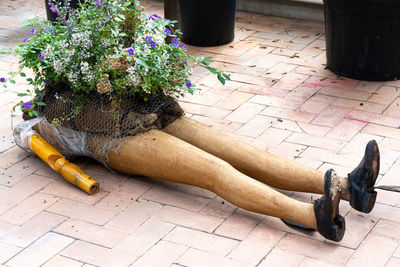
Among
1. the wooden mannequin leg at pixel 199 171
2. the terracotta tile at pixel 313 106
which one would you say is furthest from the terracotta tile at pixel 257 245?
the terracotta tile at pixel 313 106

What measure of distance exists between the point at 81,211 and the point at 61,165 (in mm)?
377

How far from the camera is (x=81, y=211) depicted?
3463 millimetres

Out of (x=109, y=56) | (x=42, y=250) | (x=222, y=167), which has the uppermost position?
(x=109, y=56)

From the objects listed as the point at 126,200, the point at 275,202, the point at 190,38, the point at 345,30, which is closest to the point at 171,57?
the point at 126,200

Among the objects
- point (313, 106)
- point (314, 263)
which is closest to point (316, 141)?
point (313, 106)

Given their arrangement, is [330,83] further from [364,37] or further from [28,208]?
[28,208]

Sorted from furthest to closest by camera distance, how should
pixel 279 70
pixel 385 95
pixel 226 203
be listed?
1. pixel 279 70
2. pixel 385 95
3. pixel 226 203

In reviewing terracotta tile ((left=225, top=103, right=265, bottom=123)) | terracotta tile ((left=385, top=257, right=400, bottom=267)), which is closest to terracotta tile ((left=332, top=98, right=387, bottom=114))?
terracotta tile ((left=225, top=103, right=265, bottom=123))

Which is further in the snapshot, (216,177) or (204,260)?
(216,177)

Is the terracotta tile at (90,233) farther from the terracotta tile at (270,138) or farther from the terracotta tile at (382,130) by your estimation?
the terracotta tile at (382,130)

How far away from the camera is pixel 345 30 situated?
16.4 feet

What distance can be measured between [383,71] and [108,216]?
2.68 meters

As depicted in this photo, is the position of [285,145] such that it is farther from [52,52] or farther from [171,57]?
[52,52]

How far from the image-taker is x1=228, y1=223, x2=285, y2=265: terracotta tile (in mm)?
3084
